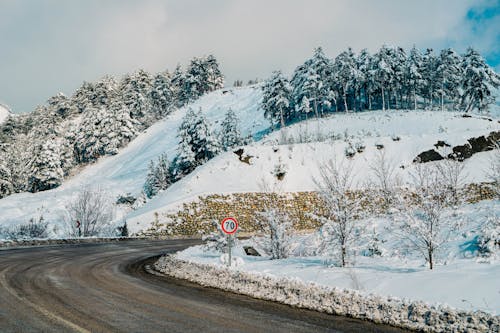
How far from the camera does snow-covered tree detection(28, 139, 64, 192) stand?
222 ft

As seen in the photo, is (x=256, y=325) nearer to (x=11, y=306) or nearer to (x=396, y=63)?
(x=11, y=306)

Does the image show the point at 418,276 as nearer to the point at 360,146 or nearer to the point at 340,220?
the point at 340,220

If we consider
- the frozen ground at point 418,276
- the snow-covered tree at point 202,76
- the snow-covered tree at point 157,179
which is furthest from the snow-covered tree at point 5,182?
the frozen ground at point 418,276

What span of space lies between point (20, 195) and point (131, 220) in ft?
110

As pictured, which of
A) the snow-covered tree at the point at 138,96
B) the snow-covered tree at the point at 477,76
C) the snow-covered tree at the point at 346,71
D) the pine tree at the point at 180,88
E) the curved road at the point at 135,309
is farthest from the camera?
the pine tree at the point at 180,88

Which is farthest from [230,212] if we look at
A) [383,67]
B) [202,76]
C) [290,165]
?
[202,76]

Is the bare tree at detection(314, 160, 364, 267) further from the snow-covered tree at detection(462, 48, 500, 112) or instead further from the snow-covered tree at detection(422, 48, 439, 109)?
the snow-covered tree at detection(422, 48, 439, 109)

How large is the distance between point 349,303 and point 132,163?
225ft

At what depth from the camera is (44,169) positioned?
68.1 metres

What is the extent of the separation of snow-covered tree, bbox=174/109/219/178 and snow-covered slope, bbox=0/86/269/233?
8.98 metres

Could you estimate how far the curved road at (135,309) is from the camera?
6.27 metres

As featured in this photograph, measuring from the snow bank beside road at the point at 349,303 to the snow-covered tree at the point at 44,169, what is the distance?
6588 cm

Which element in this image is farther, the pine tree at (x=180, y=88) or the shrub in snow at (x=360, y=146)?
the pine tree at (x=180, y=88)

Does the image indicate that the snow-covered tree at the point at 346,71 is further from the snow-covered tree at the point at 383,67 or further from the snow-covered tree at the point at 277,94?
the snow-covered tree at the point at 277,94
